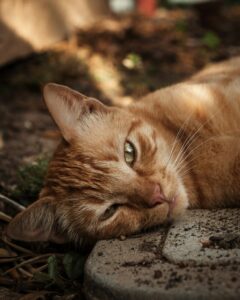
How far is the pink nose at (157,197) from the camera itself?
8.14 feet

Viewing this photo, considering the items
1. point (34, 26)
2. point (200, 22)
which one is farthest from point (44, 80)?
point (200, 22)

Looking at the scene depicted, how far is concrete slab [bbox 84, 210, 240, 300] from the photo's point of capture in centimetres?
195

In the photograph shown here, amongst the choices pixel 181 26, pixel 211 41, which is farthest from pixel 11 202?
pixel 181 26

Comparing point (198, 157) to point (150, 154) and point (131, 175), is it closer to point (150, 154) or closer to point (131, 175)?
point (150, 154)

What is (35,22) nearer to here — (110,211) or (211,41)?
(211,41)

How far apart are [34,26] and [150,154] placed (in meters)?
3.51

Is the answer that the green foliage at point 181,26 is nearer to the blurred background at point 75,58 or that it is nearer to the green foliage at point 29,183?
the blurred background at point 75,58

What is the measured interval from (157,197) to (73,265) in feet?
2.06

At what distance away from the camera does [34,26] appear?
5660 millimetres

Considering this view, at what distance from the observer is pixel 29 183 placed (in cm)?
338

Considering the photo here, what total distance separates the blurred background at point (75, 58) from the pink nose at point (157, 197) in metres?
1.10

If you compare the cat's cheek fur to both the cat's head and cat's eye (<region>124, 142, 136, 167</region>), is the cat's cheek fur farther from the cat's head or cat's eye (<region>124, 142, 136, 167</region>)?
cat's eye (<region>124, 142, 136, 167</region>)

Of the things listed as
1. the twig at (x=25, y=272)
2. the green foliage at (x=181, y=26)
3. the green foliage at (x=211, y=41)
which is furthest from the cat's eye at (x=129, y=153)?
the green foliage at (x=181, y=26)

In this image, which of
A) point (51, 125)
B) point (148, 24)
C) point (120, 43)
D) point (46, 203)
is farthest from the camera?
point (148, 24)
